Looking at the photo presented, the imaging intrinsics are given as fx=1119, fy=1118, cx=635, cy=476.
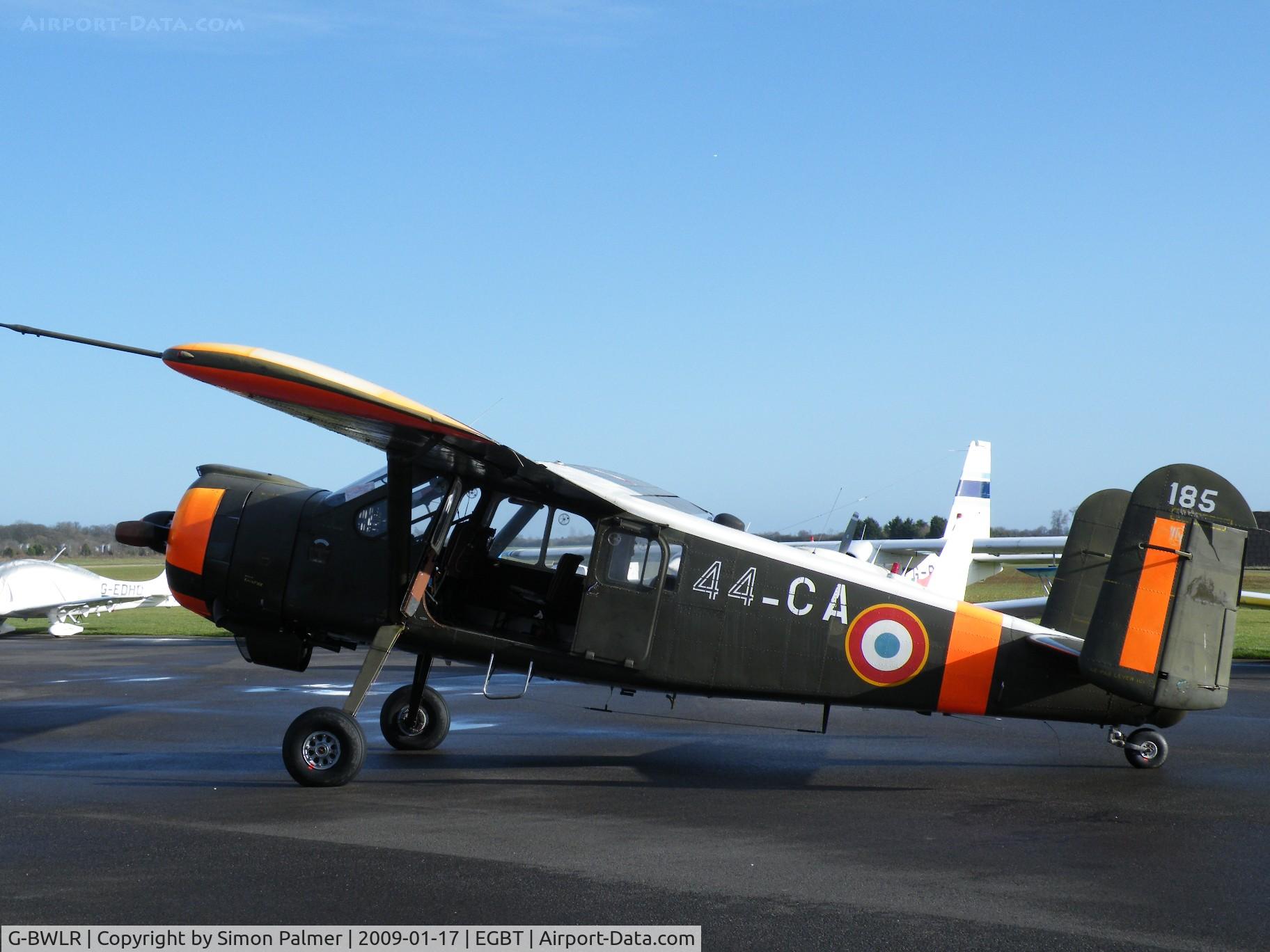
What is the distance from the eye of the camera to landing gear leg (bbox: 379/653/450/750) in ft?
33.5

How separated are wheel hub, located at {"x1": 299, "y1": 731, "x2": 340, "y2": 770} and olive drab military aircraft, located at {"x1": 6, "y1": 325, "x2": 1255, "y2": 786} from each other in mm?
19

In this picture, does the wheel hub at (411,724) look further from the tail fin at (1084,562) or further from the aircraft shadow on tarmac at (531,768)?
the tail fin at (1084,562)

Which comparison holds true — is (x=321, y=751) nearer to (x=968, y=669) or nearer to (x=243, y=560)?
(x=243, y=560)

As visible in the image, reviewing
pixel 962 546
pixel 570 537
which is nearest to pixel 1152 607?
pixel 570 537

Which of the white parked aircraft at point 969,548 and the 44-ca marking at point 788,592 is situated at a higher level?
the white parked aircraft at point 969,548

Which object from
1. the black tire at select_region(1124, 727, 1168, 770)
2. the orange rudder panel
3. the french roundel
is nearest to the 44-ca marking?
the french roundel

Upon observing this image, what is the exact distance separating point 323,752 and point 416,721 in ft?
6.20

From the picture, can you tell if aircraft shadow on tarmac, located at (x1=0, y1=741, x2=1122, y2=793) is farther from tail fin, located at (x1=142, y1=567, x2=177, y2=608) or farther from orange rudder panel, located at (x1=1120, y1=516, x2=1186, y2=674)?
tail fin, located at (x1=142, y1=567, x2=177, y2=608)

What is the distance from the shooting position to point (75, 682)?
52.7ft

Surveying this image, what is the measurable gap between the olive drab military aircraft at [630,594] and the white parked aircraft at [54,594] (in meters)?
20.9

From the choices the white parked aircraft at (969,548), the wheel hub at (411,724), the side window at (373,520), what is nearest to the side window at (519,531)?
the side window at (373,520)

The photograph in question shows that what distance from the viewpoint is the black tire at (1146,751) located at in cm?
922

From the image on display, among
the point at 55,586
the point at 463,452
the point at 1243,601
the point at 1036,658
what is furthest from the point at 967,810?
the point at 55,586

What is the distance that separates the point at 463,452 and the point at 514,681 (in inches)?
338
